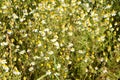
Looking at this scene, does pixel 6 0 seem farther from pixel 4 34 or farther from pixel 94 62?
pixel 94 62

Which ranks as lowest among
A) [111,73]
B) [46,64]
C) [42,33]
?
[111,73]

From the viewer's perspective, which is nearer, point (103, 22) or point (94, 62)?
point (94, 62)

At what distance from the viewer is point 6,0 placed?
15.5 ft

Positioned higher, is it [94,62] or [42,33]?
[42,33]

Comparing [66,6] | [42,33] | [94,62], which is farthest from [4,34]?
[94,62]

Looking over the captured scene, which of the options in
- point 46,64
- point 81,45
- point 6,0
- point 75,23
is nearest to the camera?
point 46,64

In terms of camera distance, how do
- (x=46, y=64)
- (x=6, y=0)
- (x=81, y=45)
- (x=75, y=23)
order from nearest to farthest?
(x=46, y=64) → (x=81, y=45) → (x=75, y=23) → (x=6, y=0)

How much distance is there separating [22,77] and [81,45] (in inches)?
32.5

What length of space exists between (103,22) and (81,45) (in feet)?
1.95

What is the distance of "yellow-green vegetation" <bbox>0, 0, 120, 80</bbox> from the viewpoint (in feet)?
11.9

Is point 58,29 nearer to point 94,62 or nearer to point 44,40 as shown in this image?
point 44,40

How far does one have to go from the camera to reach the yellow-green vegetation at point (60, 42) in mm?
3615

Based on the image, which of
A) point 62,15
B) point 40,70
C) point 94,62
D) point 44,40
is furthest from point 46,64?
point 62,15

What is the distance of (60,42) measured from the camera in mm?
3859
